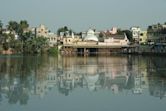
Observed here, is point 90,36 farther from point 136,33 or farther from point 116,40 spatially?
point 136,33

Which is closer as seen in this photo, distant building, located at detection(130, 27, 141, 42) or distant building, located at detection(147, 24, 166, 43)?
distant building, located at detection(147, 24, 166, 43)

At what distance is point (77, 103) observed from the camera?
1394cm

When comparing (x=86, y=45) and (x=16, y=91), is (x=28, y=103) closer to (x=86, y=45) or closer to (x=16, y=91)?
(x=16, y=91)

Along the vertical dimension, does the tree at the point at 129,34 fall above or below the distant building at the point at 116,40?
above

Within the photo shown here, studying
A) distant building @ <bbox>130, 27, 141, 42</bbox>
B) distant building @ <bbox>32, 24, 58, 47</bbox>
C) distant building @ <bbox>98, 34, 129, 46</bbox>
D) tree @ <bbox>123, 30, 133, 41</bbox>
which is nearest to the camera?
distant building @ <bbox>32, 24, 58, 47</bbox>

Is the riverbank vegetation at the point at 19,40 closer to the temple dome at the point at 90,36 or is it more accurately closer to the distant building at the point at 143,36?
the temple dome at the point at 90,36

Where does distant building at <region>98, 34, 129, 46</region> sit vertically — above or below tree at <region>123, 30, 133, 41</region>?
below

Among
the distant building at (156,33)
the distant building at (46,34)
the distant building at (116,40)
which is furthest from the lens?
the distant building at (116,40)

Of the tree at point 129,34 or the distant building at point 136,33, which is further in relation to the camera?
the tree at point 129,34

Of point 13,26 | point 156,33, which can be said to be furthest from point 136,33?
point 13,26

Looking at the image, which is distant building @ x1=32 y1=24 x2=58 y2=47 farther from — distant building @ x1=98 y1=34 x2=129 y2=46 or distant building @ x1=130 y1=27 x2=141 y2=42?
distant building @ x1=130 y1=27 x2=141 y2=42

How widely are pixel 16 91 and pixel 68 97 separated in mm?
2463

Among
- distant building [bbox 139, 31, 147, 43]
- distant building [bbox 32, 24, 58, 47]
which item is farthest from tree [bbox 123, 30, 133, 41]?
distant building [bbox 32, 24, 58, 47]

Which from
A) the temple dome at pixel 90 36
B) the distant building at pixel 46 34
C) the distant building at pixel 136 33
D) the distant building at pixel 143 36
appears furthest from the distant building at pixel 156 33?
the distant building at pixel 46 34
